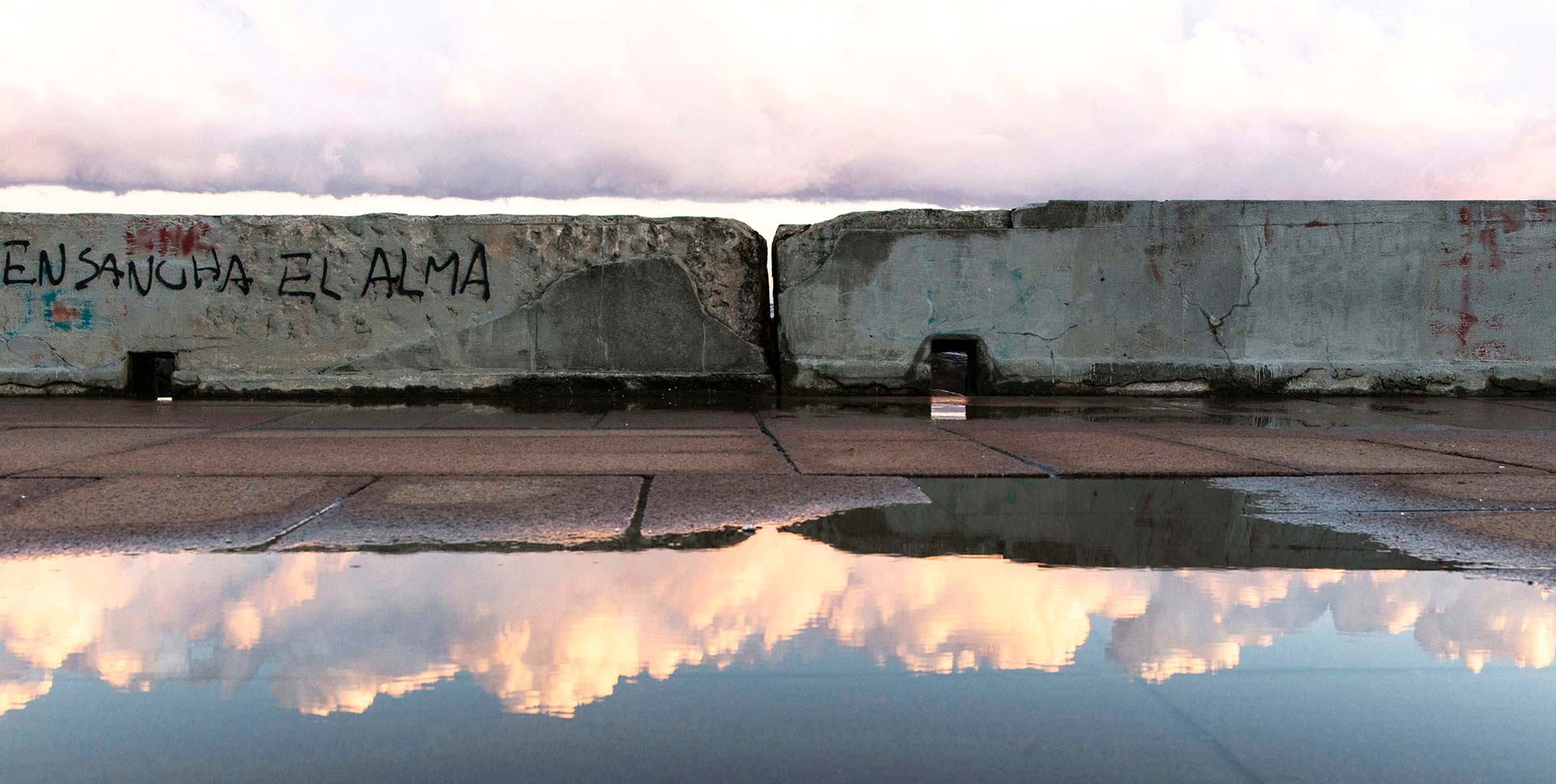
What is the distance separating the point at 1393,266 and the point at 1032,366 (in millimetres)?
2419

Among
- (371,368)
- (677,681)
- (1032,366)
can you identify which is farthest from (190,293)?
(677,681)

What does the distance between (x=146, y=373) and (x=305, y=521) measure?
544 centimetres

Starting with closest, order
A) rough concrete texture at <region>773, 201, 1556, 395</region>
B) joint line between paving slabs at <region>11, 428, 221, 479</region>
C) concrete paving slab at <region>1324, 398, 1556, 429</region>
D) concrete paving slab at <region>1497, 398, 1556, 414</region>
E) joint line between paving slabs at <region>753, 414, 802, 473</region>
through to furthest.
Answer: joint line between paving slabs at <region>11, 428, 221, 479</region>, joint line between paving slabs at <region>753, 414, 802, 473</region>, concrete paving slab at <region>1324, 398, 1556, 429</region>, concrete paving slab at <region>1497, 398, 1556, 414</region>, rough concrete texture at <region>773, 201, 1556, 395</region>

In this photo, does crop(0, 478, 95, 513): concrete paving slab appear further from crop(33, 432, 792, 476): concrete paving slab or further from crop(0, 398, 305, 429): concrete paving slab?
crop(0, 398, 305, 429): concrete paving slab

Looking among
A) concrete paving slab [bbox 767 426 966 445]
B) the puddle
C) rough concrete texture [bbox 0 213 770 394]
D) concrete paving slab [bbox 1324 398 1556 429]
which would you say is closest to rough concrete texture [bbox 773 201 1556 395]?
concrete paving slab [bbox 1324 398 1556 429]

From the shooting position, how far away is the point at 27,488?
10.3 feet

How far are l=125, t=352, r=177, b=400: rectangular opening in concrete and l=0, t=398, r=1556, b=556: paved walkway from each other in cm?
98

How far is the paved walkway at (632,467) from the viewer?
266cm

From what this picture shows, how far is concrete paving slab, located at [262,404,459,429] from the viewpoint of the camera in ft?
17.2

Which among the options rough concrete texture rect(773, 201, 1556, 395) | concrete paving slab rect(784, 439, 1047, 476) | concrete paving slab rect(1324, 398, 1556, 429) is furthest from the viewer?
rough concrete texture rect(773, 201, 1556, 395)

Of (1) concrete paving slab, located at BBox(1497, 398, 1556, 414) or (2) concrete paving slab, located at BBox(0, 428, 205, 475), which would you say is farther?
(1) concrete paving slab, located at BBox(1497, 398, 1556, 414)

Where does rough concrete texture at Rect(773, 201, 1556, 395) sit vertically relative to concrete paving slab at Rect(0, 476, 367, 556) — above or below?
above

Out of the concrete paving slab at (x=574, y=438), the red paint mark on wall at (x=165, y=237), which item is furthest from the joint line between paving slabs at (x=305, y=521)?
the red paint mark on wall at (x=165, y=237)

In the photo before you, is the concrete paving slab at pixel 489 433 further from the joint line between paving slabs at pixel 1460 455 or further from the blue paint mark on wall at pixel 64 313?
the blue paint mark on wall at pixel 64 313
